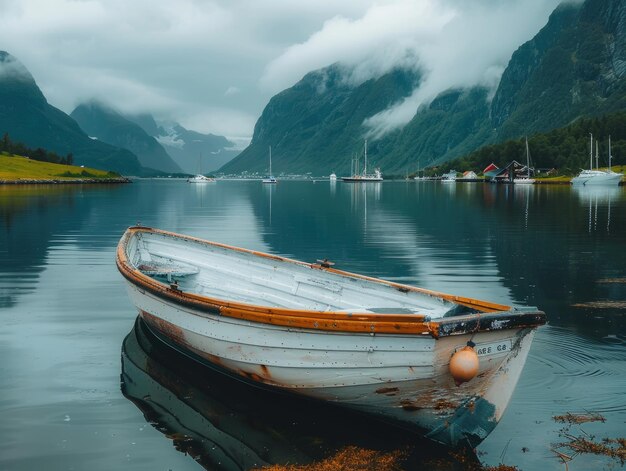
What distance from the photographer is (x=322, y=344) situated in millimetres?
10484

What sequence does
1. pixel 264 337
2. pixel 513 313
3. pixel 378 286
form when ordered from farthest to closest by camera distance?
pixel 378 286 → pixel 264 337 → pixel 513 313

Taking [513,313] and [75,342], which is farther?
[75,342]

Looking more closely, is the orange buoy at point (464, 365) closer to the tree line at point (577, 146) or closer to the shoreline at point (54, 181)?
the shoreline at point (54, 181)

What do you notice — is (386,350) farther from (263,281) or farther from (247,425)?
(263,281)

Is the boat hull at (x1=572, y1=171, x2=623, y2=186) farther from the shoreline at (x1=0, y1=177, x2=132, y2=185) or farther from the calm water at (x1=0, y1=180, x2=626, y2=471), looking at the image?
the shoreline at (x1=0, y1=177, x2=132, y2=185)

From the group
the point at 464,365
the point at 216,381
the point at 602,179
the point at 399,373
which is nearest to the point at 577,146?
the point at 602,179

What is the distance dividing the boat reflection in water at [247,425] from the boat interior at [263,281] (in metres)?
2.14

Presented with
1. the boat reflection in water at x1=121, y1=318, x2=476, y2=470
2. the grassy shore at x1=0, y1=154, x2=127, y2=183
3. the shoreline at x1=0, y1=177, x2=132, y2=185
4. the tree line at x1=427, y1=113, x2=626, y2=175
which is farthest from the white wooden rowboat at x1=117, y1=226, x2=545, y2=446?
the tree line at x1=427, y1=113, x2=626, y2=175

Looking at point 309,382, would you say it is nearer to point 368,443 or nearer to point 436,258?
point 368,443

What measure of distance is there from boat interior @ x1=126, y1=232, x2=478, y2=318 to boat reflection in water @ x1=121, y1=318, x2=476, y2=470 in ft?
7.01

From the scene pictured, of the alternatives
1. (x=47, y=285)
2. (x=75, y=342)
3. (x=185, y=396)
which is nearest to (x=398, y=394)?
(x=185, y=396)

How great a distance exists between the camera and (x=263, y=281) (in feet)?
58.2

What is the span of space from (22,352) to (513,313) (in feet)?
39.9

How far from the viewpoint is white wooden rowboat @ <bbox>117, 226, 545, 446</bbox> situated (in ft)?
31.7
